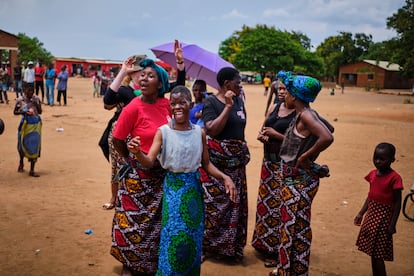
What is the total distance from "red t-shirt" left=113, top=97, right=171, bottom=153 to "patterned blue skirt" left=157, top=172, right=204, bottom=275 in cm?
58

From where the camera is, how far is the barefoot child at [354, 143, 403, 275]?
4113mm

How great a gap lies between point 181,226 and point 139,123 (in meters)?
1.03

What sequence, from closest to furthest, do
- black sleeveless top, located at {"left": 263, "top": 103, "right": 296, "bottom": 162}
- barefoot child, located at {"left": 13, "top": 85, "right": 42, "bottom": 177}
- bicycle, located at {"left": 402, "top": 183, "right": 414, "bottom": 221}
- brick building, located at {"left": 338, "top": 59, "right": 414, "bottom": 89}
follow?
black sleeveless top, located at {"left": 263, "top": 103, "right": 296, "bottom": 162} → bicycle, located at {"left": 402, "top": 183, "right": 414, "bottom": 221} → barefoot child, located at {"left": 13, "top": 85, "right": 42, "bottom": 177} → brick building, located at {"left": 338, "top": 59, "right": 414, "bottom": 89}

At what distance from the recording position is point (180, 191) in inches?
132

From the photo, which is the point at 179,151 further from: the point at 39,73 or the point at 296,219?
the point at 39,73

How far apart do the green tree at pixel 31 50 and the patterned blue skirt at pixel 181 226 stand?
72876 millimetres

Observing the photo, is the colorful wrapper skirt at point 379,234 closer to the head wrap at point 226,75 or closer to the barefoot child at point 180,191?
the barefoot child at point 180,191

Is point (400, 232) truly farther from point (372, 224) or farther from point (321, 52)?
point (321, 52)

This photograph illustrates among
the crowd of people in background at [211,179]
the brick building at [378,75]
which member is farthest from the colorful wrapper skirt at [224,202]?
the brick building at [378,75]

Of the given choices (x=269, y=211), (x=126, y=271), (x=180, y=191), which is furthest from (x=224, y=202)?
(x=180, y=191)

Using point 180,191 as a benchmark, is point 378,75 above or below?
above

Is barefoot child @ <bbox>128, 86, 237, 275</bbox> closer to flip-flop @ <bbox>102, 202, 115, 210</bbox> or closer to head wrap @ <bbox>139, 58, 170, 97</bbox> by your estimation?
head wrap @ <bbox>139, 58, 170, 97</bbox>

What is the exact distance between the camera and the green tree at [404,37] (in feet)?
118

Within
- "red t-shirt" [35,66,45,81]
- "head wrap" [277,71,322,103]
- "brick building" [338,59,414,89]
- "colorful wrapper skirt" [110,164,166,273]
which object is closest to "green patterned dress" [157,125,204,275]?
"colorful wrapper skirt" [110,164,166,273]
